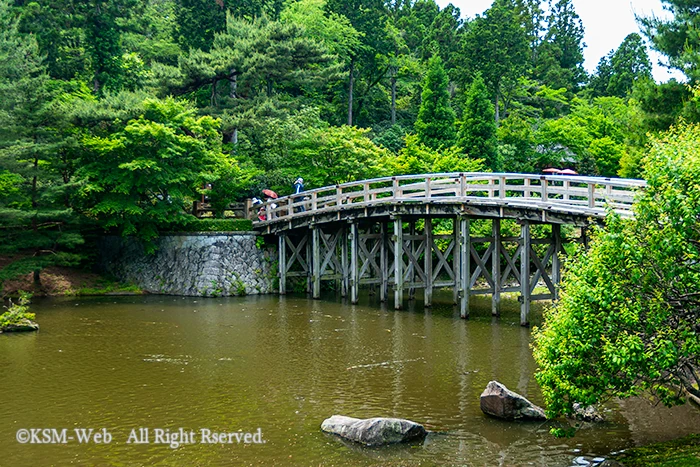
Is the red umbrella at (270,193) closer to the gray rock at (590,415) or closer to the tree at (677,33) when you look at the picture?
the tree at (677,33)

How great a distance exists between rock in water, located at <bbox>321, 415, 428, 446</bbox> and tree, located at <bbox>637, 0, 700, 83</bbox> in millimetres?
17291

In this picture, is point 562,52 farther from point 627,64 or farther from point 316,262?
point 316,262

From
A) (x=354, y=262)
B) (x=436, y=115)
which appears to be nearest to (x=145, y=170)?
(x=354, y=262)


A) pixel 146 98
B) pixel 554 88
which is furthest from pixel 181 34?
pixel 554 88

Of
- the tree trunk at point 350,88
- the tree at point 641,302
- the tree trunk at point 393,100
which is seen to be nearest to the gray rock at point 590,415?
the tree at point 641,302

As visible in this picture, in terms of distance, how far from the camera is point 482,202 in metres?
23.3

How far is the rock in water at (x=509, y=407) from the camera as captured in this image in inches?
525

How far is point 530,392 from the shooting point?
15297 millimetres

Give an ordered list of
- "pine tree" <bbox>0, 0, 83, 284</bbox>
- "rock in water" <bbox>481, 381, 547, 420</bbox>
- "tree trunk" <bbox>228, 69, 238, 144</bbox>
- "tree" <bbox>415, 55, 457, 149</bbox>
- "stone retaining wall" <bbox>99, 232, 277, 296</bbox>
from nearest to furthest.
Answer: "rock in water" <bbox>481, 381, 547, 420</bbox> → "pine tree" <bbox>0, 0, 83, 284</bbox> → "stone retaining wall" <bbox>99, 232, 277, 296</bbox> → "tree trunk" <bbox>228, 69, 238, 144</bbox> → "tree" <bbox>415, 55, 457, 149</bbox>

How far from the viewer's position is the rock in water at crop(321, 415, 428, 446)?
1217 cm

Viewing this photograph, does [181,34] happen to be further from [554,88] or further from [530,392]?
[530,392]

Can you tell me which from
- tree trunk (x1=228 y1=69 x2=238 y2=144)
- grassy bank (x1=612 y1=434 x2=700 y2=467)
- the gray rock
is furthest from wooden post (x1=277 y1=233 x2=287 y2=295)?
grassy bank (x1=612 y1=434 x2=700 y2=467)

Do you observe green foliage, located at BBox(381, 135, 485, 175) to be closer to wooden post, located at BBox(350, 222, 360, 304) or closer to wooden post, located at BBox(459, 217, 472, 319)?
wooden post, located at BBox(350, 222, 360, 304)

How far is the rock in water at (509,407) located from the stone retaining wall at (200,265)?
64.8 feet
